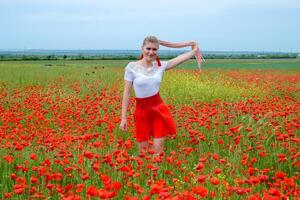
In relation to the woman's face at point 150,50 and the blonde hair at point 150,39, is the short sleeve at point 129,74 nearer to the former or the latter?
the woman's face at point 150,50

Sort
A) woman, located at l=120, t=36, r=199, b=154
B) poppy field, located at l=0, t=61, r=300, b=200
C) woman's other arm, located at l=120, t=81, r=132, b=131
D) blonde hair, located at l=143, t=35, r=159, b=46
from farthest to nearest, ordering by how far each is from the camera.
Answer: woman's other arm, located at l=120, t=81, r=132, b=131
woman, located at l=120, t=36, r=199, b=154
blonde hair, located at l=143, t=35, r=159, b=46
poppy field, located at l=0, t=61, r=300, b=200

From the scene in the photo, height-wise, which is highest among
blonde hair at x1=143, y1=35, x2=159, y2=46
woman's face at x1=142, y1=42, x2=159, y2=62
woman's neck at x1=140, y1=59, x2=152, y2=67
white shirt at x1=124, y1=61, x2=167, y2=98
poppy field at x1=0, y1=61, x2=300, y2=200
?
blonde hair at x1=143, y1=35, x2=159, y2=46

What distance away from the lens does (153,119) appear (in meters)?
5.64

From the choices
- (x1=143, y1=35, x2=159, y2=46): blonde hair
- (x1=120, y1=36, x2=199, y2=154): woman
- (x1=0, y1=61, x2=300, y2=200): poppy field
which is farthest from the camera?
(x1=120, y1=36, x2=199, y2=154): woman

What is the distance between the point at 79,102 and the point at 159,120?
414 cm

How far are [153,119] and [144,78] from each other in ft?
1.62

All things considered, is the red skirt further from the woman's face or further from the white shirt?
the woman's face

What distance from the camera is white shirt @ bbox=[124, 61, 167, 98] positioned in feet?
18.0

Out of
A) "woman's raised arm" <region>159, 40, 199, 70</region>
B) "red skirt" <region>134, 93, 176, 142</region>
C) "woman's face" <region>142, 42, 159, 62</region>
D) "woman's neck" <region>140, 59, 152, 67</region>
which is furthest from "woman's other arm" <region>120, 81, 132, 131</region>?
"woman's raised arm" <region>159, 40, 199, 70</region>

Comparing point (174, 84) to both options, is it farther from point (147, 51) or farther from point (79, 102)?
point (147, 51)

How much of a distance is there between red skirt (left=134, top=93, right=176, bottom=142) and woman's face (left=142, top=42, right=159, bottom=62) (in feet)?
1.45

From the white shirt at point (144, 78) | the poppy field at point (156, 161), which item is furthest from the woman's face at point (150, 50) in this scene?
the poppy field at point (156, 161)

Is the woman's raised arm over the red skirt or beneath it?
over

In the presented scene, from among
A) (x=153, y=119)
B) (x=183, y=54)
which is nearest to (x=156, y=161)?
(x=153, y=119)
